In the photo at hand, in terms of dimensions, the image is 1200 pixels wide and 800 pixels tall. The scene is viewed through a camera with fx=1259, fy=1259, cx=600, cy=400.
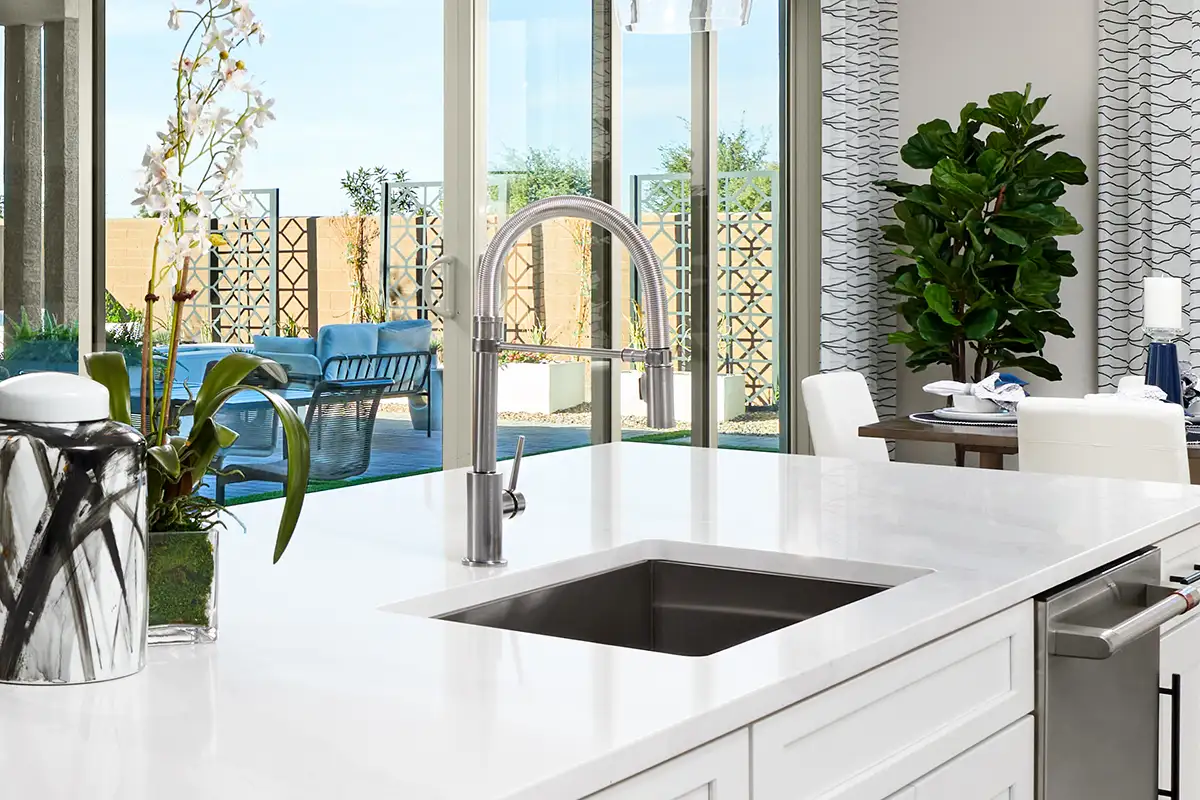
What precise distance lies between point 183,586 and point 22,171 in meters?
→ 2.49

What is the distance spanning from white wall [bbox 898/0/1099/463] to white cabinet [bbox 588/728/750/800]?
17.8ft

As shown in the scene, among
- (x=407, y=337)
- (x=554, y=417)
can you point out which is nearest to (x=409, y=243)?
(x=407, y=337)

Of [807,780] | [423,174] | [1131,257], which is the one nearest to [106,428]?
[807,780]

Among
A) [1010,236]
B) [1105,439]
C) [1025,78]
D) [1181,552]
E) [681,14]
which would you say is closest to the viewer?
[1181,552]

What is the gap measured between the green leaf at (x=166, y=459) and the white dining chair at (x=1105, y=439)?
2263 mm

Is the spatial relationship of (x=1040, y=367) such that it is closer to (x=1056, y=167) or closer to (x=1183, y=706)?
(x=1056, y=167)

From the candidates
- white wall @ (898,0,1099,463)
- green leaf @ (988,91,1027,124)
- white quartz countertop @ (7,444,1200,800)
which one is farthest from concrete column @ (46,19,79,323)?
white wall @ (898,0,1099,463)

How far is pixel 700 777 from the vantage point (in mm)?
897

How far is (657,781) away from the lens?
0.85 metres

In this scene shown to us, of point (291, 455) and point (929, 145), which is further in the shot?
point (929, 145)

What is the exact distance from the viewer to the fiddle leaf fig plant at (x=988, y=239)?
5402 millimetres

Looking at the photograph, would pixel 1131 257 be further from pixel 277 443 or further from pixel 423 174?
pixel 277 443

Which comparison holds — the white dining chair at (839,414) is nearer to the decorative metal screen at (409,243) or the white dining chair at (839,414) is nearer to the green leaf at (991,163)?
the decorative metal screen at (409,243)

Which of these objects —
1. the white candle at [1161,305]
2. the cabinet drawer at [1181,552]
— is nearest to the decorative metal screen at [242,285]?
the white candle at [1161,305]
